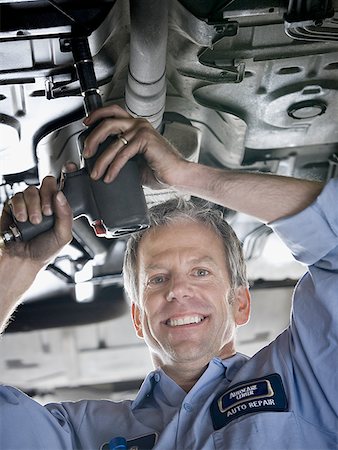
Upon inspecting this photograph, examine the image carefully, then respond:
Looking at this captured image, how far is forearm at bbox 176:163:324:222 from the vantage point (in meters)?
1.50

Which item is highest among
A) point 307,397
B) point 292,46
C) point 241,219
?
point 292,46

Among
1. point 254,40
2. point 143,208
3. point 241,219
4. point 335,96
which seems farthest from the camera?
point 241,219

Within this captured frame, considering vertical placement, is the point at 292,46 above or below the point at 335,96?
above

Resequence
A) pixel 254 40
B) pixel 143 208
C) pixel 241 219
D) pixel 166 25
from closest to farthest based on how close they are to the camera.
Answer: pixel 143 208, pixel 166 25, pixel 254 40, pixel 241 219

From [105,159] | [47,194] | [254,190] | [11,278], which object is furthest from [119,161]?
[11,278]

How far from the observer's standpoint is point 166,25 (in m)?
1.51

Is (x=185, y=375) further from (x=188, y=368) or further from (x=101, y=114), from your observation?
(x=101, y=114)

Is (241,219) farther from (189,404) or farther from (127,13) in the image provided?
(127,13)

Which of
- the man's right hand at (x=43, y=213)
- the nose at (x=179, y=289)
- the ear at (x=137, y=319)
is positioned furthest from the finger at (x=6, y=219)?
the ear at (x=137, y=319)

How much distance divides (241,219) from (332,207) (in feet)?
2.87

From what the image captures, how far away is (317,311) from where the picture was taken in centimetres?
154

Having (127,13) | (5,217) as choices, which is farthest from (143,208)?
(127,13)

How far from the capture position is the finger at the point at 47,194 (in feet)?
4.75

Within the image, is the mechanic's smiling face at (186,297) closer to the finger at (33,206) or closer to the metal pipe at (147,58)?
the metal pipe at (147,58)
